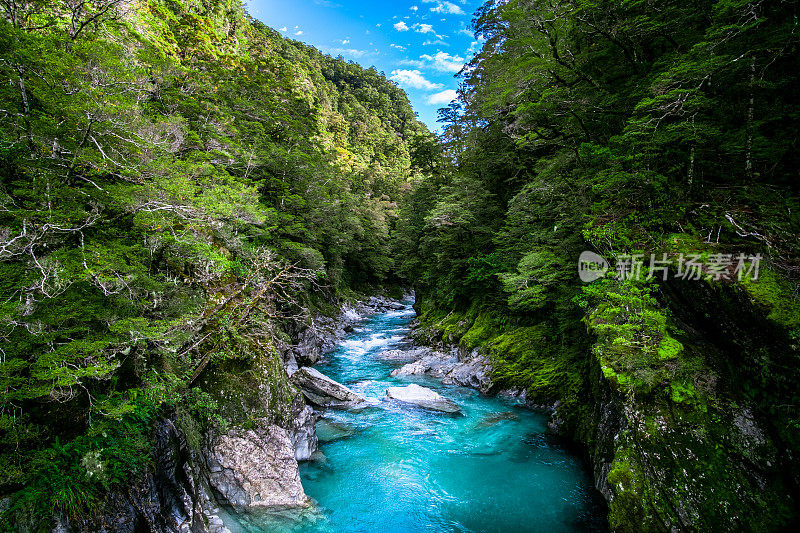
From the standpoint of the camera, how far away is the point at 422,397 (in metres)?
10.5

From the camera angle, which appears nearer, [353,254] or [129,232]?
[129,232]

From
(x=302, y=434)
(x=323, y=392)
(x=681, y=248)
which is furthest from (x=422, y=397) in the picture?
(x=681, y=248)

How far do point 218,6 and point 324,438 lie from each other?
87.4 ft

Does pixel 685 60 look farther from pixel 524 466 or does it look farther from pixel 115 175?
pixel 115 175

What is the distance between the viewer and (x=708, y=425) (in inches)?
187

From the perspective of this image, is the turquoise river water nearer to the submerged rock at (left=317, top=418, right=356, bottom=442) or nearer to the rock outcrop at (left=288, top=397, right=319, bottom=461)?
the submerged rock at (left=317, top=418, right=356, bottom=442)

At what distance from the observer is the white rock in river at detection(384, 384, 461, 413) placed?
9.98 metres

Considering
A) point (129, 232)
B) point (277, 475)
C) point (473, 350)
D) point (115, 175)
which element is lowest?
point (277, 475)

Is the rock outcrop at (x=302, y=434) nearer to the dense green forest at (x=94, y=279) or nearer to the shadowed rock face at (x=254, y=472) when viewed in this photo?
the dense green forest at (x=94, y=279)

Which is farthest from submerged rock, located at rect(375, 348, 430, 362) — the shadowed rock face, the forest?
the shadowed rock face

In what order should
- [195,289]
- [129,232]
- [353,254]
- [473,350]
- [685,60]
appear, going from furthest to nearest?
1. [353,254]
2. [473,350]
3. [195,289]
4. [685,60]
5. [129,232]

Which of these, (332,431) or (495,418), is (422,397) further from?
(332,431)

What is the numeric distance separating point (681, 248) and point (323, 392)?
9.93m

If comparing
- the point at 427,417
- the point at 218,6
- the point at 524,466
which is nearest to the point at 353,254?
the point at 218,6
